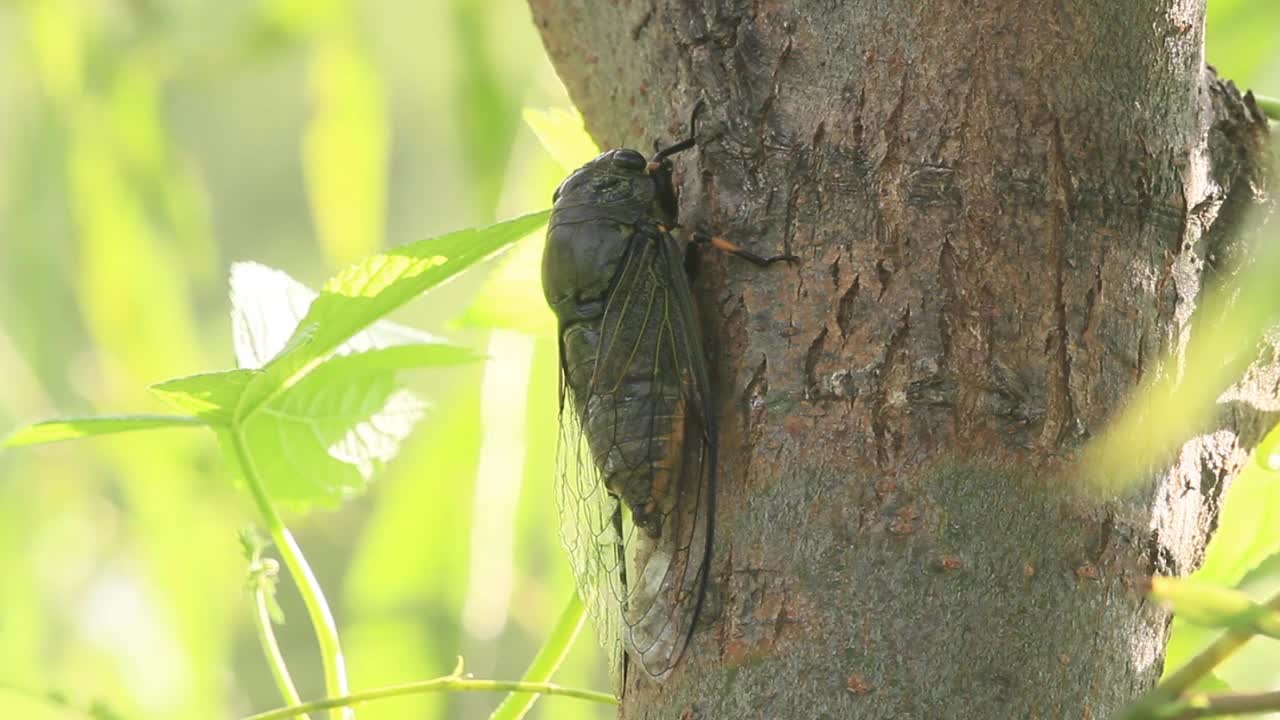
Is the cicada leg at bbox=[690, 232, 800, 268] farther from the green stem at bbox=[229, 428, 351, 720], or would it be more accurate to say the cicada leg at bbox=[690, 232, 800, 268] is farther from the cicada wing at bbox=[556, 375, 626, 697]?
the green stem at bbox=[229, 428, 351, 720]

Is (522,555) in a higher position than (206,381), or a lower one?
lower

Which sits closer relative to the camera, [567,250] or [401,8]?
[567,250]

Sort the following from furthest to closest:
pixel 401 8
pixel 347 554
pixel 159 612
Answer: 1. pixel 347 554
2. pixel 401 8
3. pixel 159 612

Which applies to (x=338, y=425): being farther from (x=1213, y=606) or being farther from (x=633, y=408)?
(x=1213, y=606)

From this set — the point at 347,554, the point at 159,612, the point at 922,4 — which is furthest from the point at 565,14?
the point at 347,554

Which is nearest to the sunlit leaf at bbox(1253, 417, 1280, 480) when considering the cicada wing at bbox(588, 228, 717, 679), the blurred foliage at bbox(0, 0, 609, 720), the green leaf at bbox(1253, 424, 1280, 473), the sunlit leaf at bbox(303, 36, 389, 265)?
the green leaf at bbox(1253, 424, 1280, 473)

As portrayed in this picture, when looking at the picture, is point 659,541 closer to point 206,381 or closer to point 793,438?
point 793,438

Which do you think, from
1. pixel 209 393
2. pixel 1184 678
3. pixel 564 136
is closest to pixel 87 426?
pixel 209 393
